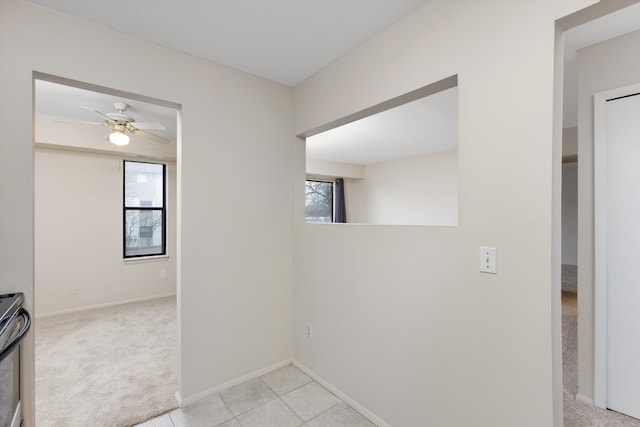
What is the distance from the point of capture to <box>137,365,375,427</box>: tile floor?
185cm

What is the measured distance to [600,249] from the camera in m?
2.00

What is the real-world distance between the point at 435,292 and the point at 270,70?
82.7 inches

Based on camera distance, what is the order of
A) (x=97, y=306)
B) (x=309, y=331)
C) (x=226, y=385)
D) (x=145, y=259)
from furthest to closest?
(x=145, y=259)
(x=97, y=306)
(x=309, y=331)
(x=226, y=385)

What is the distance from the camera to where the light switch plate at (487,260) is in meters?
1.30

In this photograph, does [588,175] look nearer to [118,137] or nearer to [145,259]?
[118,137]

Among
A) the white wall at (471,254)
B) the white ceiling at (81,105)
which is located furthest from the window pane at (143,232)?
the white wall at (471,254)

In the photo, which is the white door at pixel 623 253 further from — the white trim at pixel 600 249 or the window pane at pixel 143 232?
the window pane at pixel 143 232

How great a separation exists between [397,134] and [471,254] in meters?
3.15

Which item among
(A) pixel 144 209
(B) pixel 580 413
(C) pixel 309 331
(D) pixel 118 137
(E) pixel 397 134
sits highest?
(E) pixel 397 134

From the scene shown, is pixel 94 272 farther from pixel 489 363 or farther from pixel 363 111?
pixel 489 363

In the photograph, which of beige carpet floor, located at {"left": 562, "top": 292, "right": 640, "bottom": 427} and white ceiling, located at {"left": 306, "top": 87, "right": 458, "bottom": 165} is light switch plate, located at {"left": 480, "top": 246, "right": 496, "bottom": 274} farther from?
white ceiling, located at {"left": 306, "top": 87, "right": 458, "bottom": 165}

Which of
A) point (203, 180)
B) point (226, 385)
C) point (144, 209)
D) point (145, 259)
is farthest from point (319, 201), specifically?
point (226, 385)

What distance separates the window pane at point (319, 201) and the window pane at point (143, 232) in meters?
3.15

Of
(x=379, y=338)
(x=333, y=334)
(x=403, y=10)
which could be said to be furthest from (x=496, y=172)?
(x=333, y=334)
